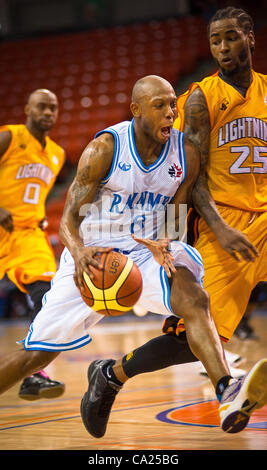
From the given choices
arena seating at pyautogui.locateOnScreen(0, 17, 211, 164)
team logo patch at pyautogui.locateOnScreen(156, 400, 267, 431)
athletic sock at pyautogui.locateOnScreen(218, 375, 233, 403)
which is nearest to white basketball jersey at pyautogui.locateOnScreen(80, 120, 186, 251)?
athletic sock at pyautogui.locateOnScreen(218, 375, 233, 403)

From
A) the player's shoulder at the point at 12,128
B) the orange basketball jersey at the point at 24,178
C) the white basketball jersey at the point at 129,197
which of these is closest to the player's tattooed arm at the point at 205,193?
the white basketball jersey at the point at 129,197

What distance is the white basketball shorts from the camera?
3.12 meters

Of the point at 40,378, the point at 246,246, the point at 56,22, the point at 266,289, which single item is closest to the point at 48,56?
the point at 56,22

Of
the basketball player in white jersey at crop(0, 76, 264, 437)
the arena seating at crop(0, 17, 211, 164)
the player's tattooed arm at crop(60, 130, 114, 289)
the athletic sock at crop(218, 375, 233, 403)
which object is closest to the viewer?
the athletic sock at crop(218, 375, 233, 403)

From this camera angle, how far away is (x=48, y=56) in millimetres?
16406

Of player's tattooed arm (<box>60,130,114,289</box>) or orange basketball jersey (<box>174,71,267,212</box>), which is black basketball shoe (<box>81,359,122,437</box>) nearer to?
player's tattooed arm (<box>60,130,114,289</box>)

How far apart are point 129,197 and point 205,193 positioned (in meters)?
0.41

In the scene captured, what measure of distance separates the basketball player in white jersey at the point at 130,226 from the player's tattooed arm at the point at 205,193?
8 centimetres

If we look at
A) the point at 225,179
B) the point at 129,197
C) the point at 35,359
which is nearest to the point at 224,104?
the point at 225,179

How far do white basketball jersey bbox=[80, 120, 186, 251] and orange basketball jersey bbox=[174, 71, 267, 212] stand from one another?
1.26ft

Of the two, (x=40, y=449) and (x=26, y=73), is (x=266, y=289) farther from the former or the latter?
(x=26, y=73)

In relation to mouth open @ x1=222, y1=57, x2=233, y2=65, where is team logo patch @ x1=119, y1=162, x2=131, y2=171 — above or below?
below

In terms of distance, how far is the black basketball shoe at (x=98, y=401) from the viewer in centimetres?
335

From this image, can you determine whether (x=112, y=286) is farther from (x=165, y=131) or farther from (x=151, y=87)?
(x=151, y=87)
